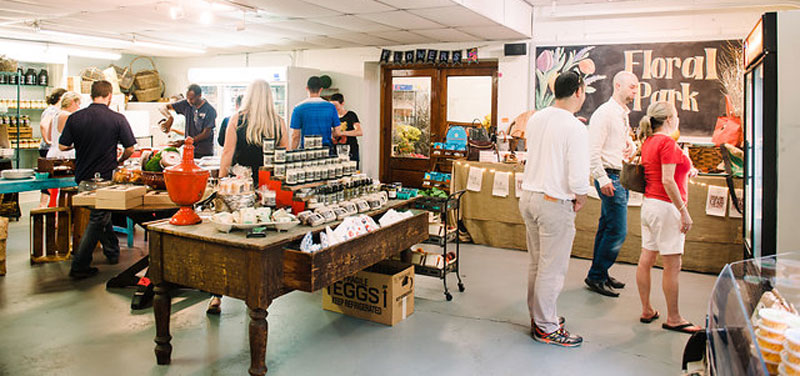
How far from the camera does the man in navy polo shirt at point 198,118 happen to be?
708 centimetres

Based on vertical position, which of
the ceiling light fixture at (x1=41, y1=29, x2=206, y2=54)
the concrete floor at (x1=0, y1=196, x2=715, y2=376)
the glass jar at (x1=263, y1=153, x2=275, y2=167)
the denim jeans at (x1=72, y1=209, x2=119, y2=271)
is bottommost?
the concrete floor at (x1=0, y1=196, x2=715, y2=376)

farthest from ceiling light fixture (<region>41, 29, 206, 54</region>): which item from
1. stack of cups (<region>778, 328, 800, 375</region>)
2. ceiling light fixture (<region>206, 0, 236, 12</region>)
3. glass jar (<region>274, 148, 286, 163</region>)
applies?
stack of cups (<region>778, 328, 800, 375</region>)

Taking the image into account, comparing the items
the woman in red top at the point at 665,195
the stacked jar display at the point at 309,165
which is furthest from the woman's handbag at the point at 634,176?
the stacked jar display at the point at 309,165

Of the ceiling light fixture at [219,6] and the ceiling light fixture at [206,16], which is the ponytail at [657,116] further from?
the ceiling light fixture at [206,16]

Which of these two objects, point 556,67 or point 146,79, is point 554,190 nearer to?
point 556,67

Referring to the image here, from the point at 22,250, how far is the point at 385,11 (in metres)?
4.57

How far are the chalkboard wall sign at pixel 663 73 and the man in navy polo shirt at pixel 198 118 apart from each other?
14.5 feet

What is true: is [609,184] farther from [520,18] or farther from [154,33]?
[154,33]

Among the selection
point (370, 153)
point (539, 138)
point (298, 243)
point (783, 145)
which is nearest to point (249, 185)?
point (298, 243)

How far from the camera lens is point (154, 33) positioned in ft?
28.1

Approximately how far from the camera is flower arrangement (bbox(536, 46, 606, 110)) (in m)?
7.30

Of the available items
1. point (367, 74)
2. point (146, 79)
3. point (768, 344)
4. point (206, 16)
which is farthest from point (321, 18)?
point (146, 79)

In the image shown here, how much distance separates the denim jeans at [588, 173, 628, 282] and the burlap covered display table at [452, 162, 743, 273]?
1.15 metres

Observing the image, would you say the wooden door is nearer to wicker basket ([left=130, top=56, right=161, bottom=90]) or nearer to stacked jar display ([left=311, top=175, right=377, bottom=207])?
stacked jar display ([left=311, top=175, right=377, bottom=207])
